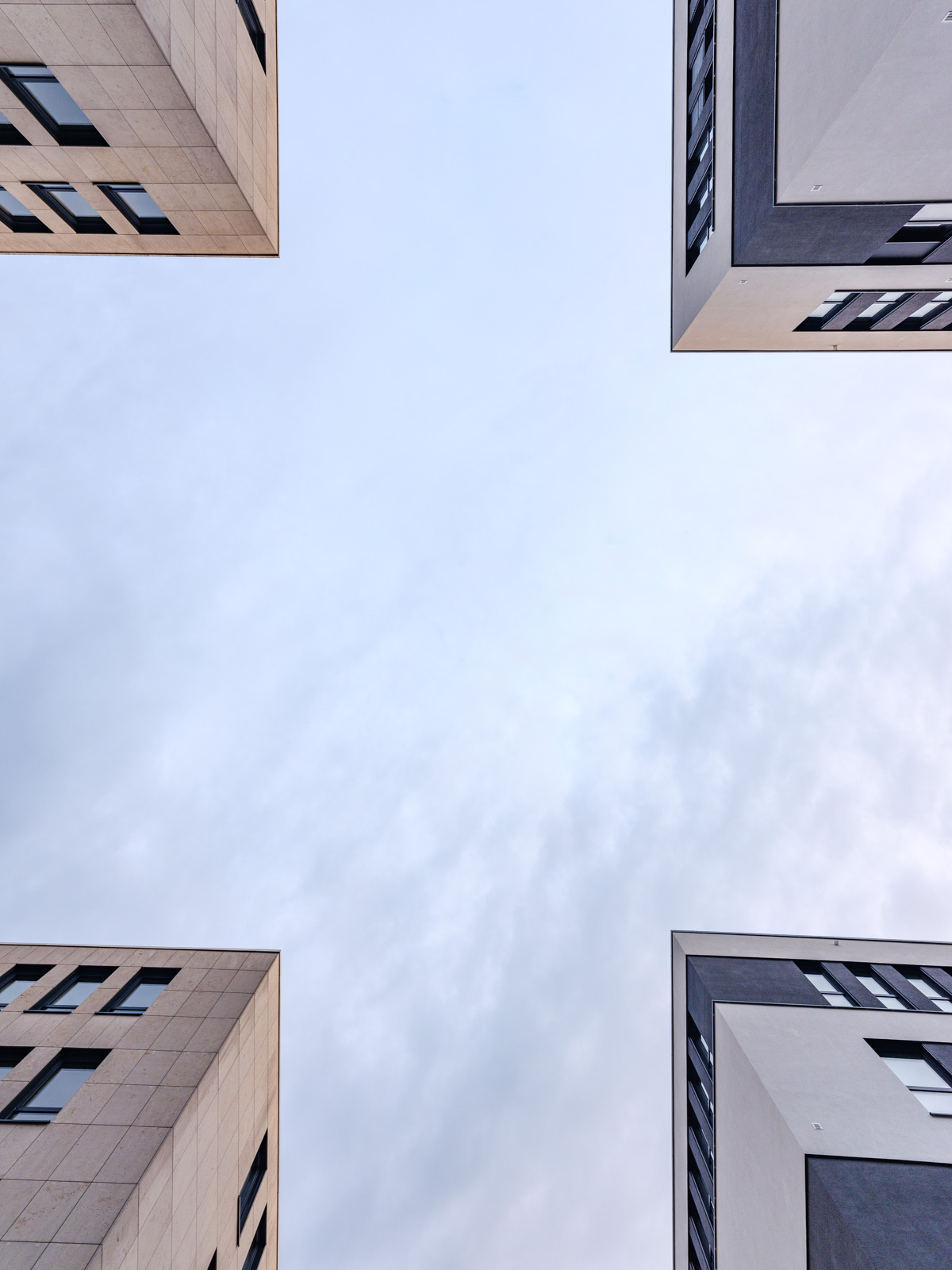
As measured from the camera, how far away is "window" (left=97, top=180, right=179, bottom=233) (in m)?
21.1

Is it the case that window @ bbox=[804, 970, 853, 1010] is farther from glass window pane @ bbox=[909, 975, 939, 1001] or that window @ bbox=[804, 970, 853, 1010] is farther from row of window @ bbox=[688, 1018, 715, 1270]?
row of window @ bbox=[688, 1018, 715, 1270]

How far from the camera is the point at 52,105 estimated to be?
17.7 metres

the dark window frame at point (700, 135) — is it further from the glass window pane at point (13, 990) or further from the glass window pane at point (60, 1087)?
the glass window pane at point (60, 1087)

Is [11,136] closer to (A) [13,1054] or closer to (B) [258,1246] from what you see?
(A) [13,1054]

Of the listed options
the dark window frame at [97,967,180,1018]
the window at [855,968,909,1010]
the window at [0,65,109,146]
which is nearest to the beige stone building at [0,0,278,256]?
the window at [0,65,109,146]

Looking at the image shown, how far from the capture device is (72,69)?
16.0m

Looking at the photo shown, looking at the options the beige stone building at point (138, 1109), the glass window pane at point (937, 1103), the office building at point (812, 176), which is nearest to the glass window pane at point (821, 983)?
the glass window pane at point (937, 1103)

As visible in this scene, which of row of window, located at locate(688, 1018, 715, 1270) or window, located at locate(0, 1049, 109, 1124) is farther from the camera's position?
row of window, located at locate(688, 1018, 715, 1270)

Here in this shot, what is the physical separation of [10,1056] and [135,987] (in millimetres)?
4254

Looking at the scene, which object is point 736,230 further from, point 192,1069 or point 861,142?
point 192,1069

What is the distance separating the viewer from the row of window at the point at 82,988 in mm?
22219

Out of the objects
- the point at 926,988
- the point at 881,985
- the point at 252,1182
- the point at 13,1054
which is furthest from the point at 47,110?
the point at 926,988

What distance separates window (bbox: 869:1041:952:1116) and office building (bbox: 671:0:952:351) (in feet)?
92.4

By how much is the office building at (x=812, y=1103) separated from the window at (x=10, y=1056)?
24.5 m
